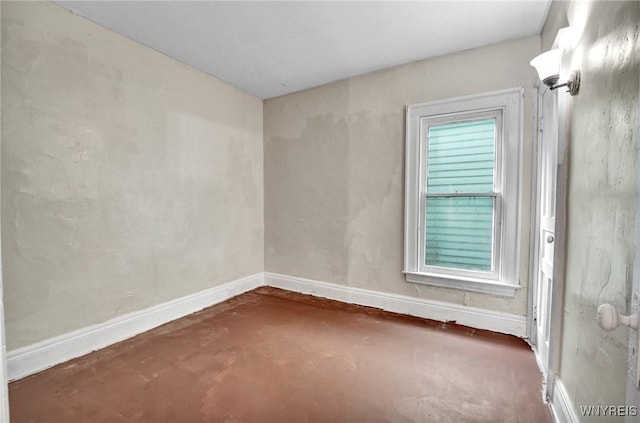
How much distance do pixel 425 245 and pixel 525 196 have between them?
3.01 feet

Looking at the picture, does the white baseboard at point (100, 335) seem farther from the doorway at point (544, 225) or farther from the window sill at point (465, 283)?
the doorway at point (544, 225)

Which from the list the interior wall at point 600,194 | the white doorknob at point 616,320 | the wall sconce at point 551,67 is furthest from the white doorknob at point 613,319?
the wall sconce at point 551,67

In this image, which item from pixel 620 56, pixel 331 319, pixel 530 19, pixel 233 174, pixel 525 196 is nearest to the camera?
pixel 620 56

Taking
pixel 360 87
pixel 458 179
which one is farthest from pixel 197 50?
pixel 458 179

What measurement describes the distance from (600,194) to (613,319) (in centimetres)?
66

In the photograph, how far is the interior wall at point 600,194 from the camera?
0.96m

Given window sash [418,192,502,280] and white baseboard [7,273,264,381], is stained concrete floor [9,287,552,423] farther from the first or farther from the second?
window sash [418,192,502,280]

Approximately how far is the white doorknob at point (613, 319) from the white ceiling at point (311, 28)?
2086 mm

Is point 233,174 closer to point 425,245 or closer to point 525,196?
point 425,245

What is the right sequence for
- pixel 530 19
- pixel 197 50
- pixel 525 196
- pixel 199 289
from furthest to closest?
1. pixel 199 289
2. pixel 197 50
3. pixel 525 196
4. pixel 530 19

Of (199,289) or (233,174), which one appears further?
(233,174)

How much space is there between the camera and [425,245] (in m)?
2.83

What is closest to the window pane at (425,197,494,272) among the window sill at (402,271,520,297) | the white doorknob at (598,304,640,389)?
the window sill at (402,271,520,297)

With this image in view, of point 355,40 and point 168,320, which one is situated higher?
point 355,40
